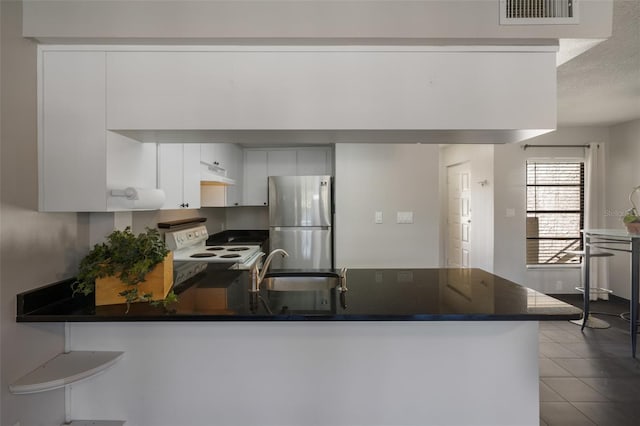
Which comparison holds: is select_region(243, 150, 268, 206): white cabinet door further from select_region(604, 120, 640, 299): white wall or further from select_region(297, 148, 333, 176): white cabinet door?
select_region(604, 120, 640, 299): white wall

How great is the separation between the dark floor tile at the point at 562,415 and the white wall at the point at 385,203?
5.83ft

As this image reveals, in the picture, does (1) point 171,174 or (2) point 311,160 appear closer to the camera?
(1) point 171,174

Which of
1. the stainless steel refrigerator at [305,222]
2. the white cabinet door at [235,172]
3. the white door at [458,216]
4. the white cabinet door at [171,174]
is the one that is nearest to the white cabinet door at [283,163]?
the white cabinet door at [235,172]

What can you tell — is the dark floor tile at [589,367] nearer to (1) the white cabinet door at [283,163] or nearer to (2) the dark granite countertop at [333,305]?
(2) the dark granite countertop at [333,305]

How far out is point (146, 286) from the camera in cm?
163

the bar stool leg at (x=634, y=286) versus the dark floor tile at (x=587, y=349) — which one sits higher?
the bar stool leg at (x=634, y=286)

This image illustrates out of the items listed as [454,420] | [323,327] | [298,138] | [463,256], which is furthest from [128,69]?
[463,256]

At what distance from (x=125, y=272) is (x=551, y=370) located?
320cm

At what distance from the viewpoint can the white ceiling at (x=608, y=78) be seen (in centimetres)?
227

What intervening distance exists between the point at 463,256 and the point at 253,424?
16.2 ft

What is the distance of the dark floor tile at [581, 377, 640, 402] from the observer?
2.44 m

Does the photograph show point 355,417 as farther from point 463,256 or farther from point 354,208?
point 463,256

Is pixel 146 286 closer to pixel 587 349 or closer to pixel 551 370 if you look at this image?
pixel 551 370

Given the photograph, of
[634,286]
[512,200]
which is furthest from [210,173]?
[512,200]
